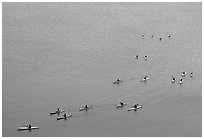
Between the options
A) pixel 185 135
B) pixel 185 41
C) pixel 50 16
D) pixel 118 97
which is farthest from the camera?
pixel 50 16

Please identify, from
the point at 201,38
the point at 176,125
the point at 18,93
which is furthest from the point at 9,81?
the point at 201,38

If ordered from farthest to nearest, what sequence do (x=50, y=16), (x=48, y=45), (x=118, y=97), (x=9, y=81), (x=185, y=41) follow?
(x=50, y=16), (x=185, y=41), (x=48, y=45), (x=9, y=81), (x=118, y=97)

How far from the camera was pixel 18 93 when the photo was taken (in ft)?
115

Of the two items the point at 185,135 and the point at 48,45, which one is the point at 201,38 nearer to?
the point at 48,45

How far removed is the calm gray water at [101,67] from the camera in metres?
31.0

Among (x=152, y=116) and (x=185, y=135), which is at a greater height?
(x=152, y=116)

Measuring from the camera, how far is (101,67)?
40750mm

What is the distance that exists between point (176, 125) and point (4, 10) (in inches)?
1160

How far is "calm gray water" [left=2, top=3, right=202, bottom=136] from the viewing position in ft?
102

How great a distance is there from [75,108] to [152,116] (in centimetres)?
547

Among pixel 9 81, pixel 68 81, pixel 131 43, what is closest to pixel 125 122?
pixel 68 81

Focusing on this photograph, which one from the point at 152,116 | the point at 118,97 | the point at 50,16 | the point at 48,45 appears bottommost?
the point at 152,116

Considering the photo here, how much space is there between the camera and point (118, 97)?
3472 centimetres

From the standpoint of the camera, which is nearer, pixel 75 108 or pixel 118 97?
pixel 75 108
